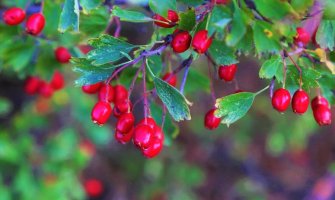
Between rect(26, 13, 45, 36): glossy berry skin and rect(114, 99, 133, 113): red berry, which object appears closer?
rect(114, 99, 133, 113): red berry

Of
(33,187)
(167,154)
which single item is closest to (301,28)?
(33,187)

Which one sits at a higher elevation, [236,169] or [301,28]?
[301,28]

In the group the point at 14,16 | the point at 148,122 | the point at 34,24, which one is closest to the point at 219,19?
the point at 148,122

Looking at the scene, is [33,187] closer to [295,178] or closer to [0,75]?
[0,75]

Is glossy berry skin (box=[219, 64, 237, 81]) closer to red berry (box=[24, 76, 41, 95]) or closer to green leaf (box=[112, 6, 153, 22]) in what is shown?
green leaf (box=[112, 6, 153, 22])

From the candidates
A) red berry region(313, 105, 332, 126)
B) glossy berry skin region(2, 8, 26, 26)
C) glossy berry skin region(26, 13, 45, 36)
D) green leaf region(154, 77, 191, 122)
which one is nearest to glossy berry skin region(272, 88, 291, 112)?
red berry region(313, 105, 332, 126)
